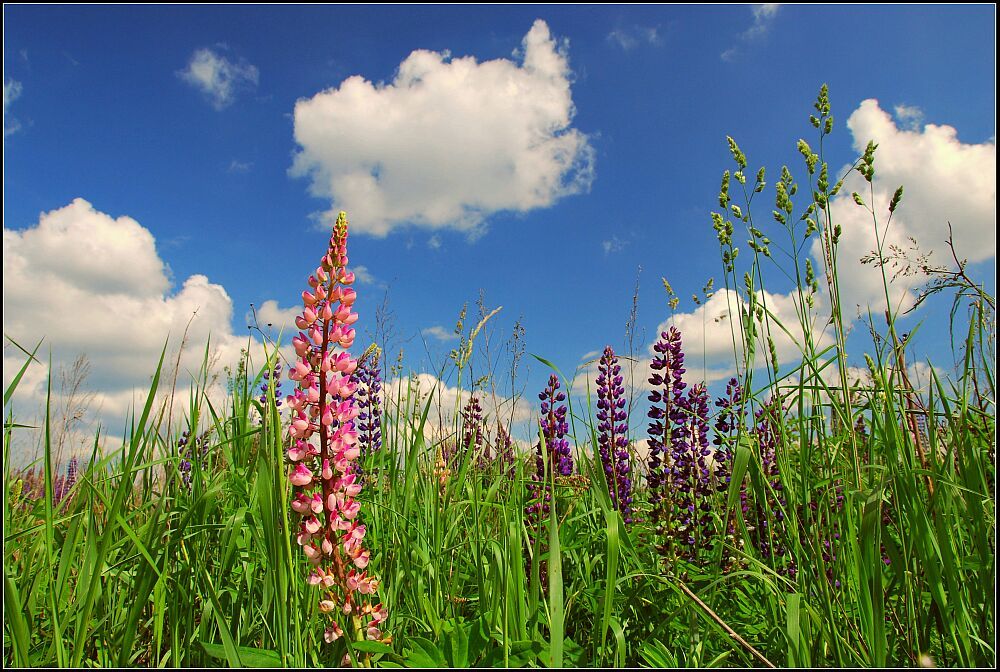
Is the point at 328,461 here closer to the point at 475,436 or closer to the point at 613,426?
the point at 475,436

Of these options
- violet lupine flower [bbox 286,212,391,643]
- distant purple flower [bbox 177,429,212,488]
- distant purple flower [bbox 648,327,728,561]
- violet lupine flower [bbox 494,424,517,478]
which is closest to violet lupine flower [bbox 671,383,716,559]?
distant purple flower [bbox 648,327,728,561]

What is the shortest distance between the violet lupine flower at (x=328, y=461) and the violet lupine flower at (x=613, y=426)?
69.3 inches

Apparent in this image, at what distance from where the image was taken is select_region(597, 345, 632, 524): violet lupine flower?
342cm

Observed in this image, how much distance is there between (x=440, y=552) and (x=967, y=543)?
2242 mm

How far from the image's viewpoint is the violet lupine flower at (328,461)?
1.80 metres

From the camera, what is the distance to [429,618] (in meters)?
1.99

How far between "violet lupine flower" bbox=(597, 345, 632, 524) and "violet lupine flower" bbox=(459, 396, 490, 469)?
633mm

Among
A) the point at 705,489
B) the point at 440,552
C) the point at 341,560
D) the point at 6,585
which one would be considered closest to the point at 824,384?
the point at 705,489

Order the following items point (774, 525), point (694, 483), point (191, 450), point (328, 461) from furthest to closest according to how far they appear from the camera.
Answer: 1. point (694, 483)
2. point (774, 525)
3. point (191, 450)
4. point (328, 461)

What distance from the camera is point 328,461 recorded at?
181 cm

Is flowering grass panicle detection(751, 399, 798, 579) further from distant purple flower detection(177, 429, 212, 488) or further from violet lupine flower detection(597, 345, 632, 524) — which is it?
distant purple flower detection(177, 429, 212, 488)

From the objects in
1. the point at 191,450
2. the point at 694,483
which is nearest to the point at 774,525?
the point at 694,483

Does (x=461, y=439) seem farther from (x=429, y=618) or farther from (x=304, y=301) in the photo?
(x=304, y=301)

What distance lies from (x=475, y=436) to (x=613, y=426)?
1.13m
